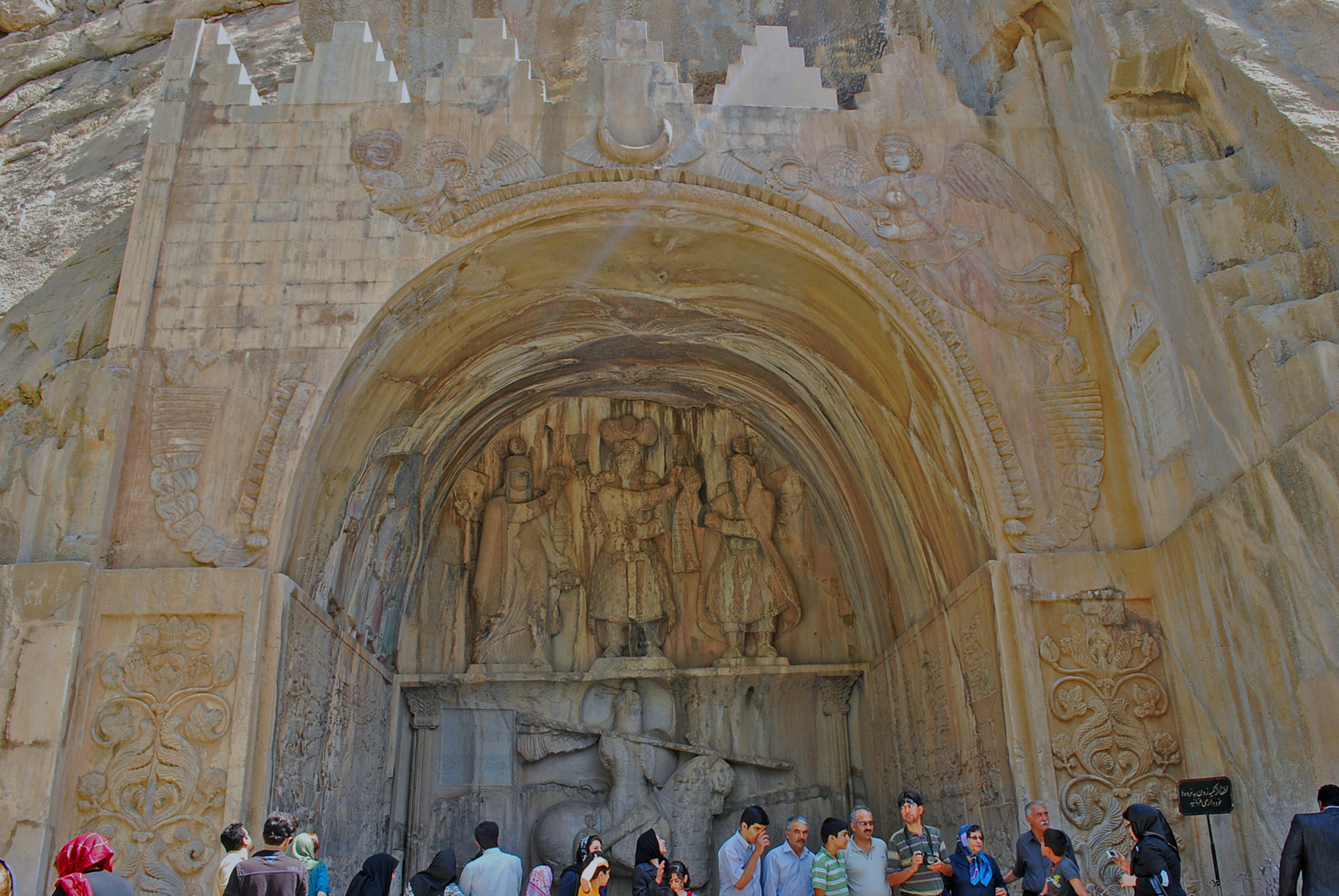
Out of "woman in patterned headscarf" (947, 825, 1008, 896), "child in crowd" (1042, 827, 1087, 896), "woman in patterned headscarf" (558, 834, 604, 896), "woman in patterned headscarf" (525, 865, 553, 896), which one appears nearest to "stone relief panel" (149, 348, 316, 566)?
"woman in patterned headscarf" (525, 865, 553, 896)

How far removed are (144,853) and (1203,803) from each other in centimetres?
616

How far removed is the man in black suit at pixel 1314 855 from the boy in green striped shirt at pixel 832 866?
193cm

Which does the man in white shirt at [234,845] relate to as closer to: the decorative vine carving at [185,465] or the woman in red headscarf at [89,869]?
the woman in red headscarf at [89,869]

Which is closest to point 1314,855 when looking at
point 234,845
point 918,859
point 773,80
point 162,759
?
point 918,859

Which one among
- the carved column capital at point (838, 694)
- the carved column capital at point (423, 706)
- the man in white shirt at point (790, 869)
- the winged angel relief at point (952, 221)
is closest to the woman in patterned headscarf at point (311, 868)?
the man in white shirt at point (790, 869)

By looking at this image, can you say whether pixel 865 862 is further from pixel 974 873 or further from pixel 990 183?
pixel 990 183

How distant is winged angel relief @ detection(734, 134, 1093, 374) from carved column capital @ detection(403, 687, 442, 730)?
634cm

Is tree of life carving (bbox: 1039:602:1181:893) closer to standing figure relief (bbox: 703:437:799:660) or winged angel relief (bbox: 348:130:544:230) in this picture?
standing figure relief (bbox: 703:437:799:660)

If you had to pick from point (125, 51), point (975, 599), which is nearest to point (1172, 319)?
point (975, 599)

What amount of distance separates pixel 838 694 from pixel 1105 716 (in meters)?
4.53

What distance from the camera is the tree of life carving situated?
6.62 metres

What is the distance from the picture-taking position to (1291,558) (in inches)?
227

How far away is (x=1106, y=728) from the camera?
6.84 m

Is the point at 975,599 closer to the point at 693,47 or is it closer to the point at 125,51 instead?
the point at 693,47
